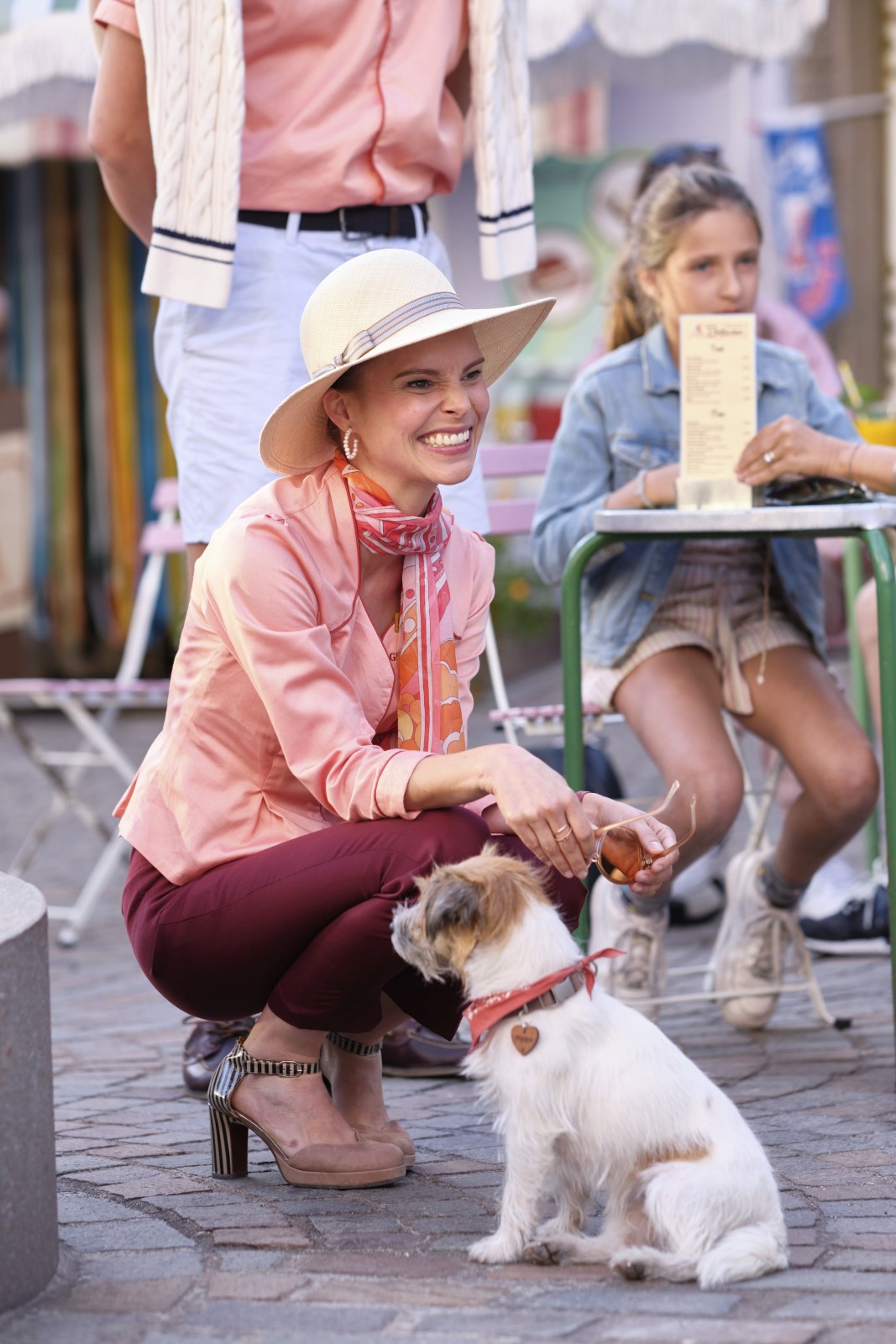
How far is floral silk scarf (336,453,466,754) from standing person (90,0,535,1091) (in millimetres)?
714

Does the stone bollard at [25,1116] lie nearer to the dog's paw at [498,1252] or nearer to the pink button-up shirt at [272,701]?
the pink button-up shirt at [272,701]

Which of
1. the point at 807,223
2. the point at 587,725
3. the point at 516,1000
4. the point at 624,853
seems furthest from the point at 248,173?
the point at 807,223

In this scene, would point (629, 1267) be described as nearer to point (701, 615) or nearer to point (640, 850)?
point (640, 850)

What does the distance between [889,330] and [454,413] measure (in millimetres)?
9159

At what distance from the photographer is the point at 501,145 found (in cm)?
411

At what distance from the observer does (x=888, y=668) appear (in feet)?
12.1

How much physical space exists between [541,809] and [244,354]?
1.49 m

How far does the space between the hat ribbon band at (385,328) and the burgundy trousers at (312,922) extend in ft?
2.39

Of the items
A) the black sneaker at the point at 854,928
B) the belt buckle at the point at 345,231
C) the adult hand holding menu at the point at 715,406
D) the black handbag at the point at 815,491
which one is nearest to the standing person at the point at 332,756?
the belt buckle at the point at 345,231

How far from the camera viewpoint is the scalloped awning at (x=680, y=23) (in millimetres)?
7125

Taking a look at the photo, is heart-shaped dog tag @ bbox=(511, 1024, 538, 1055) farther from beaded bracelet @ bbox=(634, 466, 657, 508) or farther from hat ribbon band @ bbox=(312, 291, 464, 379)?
beaded bracelet @ bbox=(634, 466, 657, 508)

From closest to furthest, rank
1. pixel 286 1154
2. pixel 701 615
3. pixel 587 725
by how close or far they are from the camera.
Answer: pixel 286 1154 → pixel 701 615 → pixel 587 725

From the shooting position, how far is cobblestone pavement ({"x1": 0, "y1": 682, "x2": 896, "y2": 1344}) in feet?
8.09

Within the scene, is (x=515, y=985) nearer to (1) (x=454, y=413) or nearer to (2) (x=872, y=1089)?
(1) (x=454, y=413)
